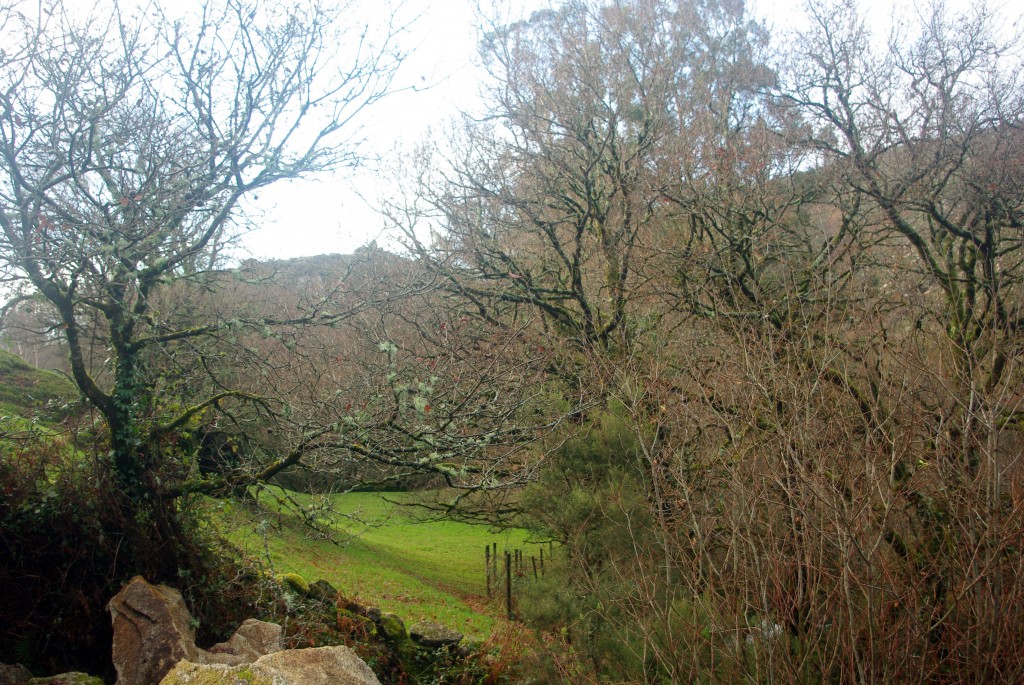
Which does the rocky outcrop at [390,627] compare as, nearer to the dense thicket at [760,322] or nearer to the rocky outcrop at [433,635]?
the rocky outcrop at [433,635]

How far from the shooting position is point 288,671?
4.44 metres

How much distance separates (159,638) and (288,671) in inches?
95.9

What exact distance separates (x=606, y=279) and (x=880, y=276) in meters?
3.75

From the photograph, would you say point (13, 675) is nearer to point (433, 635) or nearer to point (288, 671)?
point (288, 671)

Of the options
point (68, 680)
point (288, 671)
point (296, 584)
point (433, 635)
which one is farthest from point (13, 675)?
point (433, 635)

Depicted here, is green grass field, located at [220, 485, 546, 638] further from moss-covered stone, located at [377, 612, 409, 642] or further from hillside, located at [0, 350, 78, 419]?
hillside, located at [0, 350, 78, 419]

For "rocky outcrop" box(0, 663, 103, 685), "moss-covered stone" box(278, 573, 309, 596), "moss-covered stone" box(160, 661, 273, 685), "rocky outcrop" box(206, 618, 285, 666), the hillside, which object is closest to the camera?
"moss-covered stone" box(160, 661, 273, 685)

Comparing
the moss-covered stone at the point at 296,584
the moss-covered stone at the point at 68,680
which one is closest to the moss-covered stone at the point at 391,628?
the moss-covered stone at the point at 296,584

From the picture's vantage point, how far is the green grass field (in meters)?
11.1

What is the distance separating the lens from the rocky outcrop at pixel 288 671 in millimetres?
3971

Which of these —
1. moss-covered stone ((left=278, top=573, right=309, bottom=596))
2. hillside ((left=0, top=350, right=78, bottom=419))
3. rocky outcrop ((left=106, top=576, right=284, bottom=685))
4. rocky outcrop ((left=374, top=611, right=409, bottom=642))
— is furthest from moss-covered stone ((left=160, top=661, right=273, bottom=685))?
hillside ((left=0, top=350, right=78, bottom=419))

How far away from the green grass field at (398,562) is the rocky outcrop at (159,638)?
1.13 meters

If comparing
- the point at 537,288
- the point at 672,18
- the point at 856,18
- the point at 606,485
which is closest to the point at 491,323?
the point at 537,288

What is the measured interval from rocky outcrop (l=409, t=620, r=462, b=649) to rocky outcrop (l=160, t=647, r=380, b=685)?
6.03m
